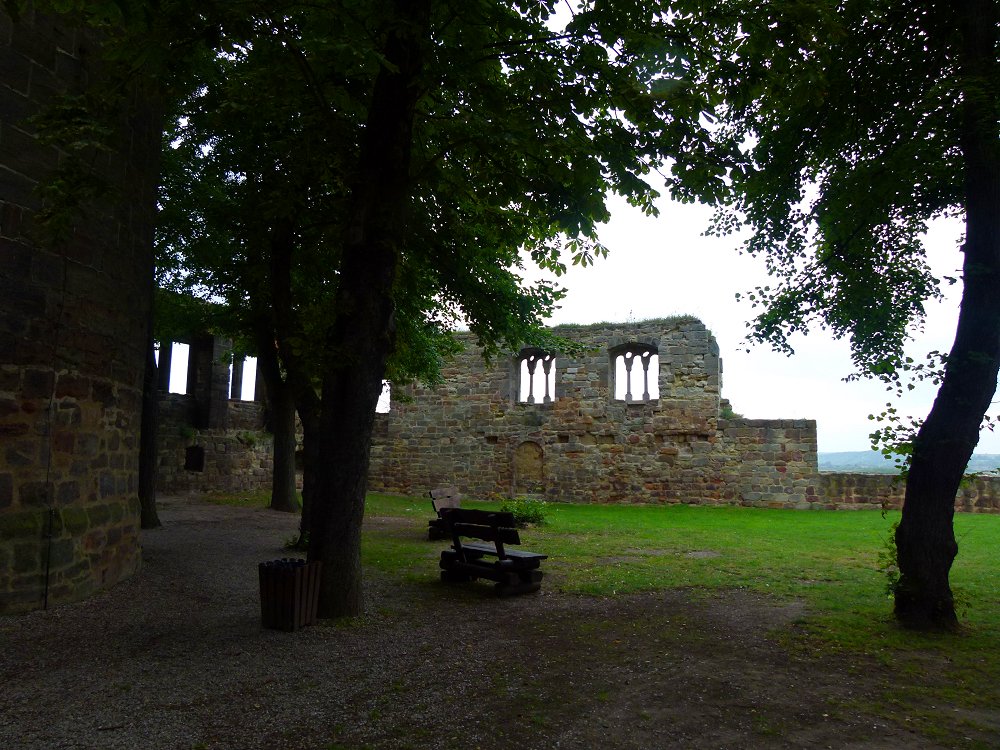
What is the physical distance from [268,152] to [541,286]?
4.69 metres

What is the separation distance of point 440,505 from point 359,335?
25.3ft

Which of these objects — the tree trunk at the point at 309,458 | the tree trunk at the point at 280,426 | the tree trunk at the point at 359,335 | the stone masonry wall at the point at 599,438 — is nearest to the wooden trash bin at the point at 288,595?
the tree trunk at the point at 359,335

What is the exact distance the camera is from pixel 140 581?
7.93 metres

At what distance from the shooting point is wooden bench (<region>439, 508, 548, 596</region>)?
25.2 ft

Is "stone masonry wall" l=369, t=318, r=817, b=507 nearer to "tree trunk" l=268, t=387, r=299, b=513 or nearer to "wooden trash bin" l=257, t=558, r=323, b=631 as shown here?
"tree trunk" l=268, t=387, r=299, b=513

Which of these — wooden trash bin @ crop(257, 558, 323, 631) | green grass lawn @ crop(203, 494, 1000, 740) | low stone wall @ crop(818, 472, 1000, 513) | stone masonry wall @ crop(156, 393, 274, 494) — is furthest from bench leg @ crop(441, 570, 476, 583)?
stone masonry wall @ crop(156, 393, 274, 494)

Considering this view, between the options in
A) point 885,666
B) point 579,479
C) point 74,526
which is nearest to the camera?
point 885,666

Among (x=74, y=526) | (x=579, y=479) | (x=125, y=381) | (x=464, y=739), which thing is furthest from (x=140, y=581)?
(x=579, y=479)

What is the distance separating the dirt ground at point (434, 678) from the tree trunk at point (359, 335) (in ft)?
1.83

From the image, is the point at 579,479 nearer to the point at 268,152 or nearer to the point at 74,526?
the point at 268,152

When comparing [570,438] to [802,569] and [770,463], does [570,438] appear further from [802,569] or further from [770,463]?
[802,569]

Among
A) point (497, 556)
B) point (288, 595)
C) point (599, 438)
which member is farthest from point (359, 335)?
point (599, 438)

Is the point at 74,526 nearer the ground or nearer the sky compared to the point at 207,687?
nearer the sky

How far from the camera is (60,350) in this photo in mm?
6551
